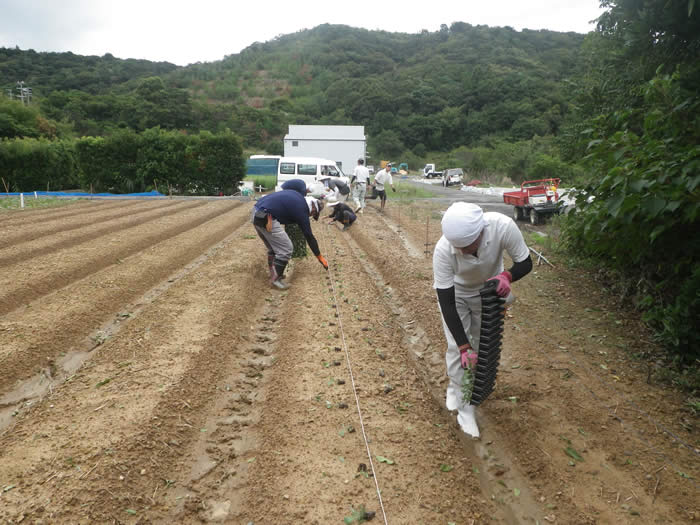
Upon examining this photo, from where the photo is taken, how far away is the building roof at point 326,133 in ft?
138

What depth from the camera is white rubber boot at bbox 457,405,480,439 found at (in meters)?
3.36

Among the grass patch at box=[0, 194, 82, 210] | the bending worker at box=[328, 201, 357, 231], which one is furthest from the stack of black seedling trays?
the grass patch at box=[0, 194, 82, 210]

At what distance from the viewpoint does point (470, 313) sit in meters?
3.42

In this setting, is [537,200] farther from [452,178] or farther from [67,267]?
[452,178]

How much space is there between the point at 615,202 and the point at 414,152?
224 ft

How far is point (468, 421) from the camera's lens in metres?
3.40

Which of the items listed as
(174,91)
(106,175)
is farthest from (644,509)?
(174,91)

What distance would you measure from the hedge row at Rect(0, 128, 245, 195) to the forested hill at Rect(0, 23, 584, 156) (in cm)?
3119

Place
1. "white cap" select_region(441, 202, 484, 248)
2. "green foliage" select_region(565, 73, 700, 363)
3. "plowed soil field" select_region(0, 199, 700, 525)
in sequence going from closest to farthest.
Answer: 1. "plowed soil field" select_region(0, 199, 700, 525)
2. "white cap" select_region(441, 202, 484, 248)
3. "green foliage" select_region(565, 73, 700, 363)

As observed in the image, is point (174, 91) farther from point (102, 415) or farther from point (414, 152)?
point (102, 415)

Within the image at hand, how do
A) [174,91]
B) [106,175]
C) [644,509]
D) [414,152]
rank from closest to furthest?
[644,509], [106,175], [174,91], [414,152]

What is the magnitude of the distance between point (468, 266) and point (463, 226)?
1.27ft

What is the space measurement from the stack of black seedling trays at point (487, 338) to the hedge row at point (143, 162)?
69.7 ft

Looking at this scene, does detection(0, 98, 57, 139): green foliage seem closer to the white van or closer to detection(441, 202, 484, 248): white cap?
the white van
